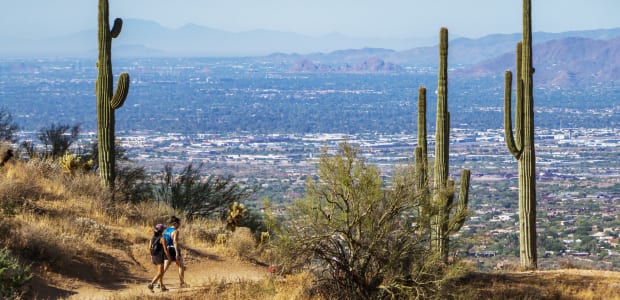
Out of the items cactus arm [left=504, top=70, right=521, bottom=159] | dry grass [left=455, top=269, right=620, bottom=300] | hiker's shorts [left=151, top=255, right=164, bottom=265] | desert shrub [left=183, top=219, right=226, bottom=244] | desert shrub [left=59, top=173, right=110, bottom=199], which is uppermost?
cactus arm [left=504, top=70, right=521, bottom=159]

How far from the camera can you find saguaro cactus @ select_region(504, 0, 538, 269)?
19.4 metres

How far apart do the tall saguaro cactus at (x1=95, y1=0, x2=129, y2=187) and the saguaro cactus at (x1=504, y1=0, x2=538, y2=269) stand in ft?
22.9

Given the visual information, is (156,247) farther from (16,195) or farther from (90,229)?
(16,195)

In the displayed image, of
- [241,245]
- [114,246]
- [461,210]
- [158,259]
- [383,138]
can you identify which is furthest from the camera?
[383,138]

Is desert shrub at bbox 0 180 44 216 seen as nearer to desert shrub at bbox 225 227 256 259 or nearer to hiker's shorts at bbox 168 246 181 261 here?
hiker's shorts at bbox 168 246 181 261

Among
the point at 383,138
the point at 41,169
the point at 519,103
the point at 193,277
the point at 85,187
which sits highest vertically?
the point at 519,103

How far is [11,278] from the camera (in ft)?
42.7

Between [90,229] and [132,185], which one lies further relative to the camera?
[132,185]

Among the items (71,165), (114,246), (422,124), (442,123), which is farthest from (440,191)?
(71,165)

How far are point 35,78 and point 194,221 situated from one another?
18461 centimetres

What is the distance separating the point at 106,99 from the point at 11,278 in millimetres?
7362

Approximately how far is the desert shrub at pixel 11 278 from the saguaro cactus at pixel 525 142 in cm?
923

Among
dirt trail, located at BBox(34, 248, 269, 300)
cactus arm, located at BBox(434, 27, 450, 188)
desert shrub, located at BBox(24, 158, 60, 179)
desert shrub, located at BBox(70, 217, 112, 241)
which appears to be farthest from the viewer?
desert shrub, located at BBox(24, 158, 60, 179)

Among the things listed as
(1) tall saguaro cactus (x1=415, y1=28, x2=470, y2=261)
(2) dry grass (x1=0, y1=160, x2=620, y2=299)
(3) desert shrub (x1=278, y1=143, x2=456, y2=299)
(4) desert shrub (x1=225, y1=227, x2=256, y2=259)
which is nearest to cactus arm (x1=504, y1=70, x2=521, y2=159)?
(1) tall saguaro cactus (x1=415, y1=28, x2=470, y2=261)
